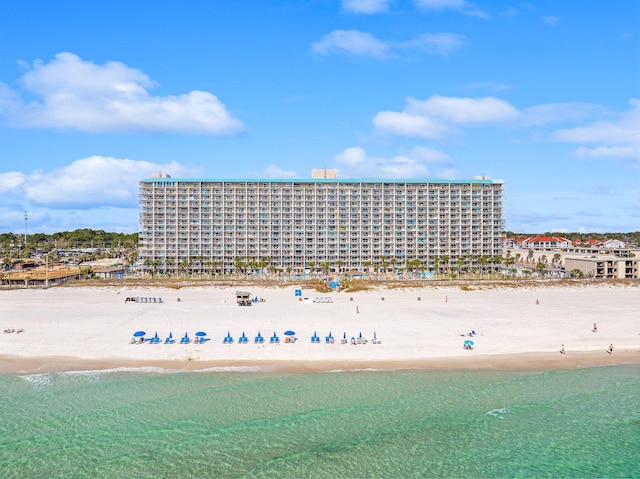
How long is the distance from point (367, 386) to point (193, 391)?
12397 mm

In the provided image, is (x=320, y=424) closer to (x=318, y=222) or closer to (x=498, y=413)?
(x=498, y=413)

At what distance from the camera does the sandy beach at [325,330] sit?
128 ft

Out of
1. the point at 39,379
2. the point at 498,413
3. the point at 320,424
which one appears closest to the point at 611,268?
the point at 498,413

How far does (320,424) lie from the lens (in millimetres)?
27656

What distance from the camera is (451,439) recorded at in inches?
1026

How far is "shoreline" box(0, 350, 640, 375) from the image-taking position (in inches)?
1458

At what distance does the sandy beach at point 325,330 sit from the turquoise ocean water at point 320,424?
2876 mm

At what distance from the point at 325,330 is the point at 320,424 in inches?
813

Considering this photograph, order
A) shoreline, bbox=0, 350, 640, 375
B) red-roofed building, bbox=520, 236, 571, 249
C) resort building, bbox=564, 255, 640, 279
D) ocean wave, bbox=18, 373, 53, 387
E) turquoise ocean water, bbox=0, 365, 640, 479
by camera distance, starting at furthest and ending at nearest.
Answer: red-roofed building, bbox=520, 236, 571, 249 → resort building, bbox=564, 255, 640, 279 → shoreline, bbox=0, 350, 640, 375 → ocean wave, bbox=18, 373, 53, 387 → turquoise ocean water, bbox=0, 365, 640, 479

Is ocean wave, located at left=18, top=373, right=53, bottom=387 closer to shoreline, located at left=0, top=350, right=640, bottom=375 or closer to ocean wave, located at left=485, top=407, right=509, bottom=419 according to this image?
shoreline, located at left=0, top=350, right=640, bottom=375

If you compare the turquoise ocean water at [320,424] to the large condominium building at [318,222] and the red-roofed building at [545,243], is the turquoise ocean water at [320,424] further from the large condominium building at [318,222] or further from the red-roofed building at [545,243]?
the red-roofed building at [545,243]

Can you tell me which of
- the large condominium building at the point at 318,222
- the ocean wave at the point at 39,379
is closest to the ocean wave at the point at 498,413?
the ocean wave at the point at 39,379

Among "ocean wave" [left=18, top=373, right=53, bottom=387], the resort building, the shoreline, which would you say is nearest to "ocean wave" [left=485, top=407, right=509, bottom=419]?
the shoreline

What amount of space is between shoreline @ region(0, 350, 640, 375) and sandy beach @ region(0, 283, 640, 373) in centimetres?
11
